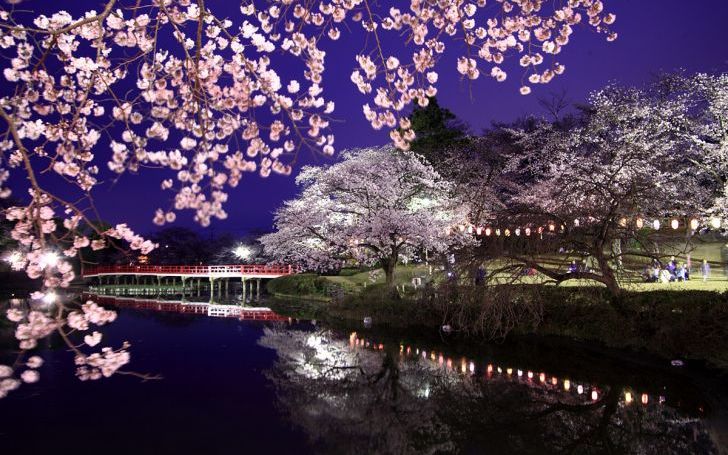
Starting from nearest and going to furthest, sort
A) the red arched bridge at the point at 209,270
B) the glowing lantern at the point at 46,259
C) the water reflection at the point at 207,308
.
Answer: the glowing lantern at the point at 46,259
the water reflection at the point at 207,308
the red arched bridge at the point at 209,270

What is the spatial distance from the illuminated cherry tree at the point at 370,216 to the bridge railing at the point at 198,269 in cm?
1231

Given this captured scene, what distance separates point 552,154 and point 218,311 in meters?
21.5

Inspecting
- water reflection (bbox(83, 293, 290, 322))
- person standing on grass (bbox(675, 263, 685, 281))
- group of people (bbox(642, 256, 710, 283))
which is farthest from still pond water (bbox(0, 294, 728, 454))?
person standing on grass (bbox(675, 263, 685, 281))

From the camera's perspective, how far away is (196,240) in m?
61.7

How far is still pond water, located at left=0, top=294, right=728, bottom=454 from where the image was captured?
9688mm

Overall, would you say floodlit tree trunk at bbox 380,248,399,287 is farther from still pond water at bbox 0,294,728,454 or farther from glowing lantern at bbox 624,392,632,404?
glowing lantern at bbox 624,392,632,404

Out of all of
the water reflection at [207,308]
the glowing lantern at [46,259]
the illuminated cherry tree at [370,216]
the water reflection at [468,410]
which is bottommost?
the water reflection at [468,410]

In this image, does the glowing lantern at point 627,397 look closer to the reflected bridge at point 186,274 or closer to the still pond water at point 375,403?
the still pond water at point 375,403

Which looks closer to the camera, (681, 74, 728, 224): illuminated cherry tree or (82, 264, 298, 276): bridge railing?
(681, 74, 728, 224): illuminated cherry tree

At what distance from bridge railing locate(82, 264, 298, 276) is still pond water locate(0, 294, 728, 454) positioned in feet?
72.9

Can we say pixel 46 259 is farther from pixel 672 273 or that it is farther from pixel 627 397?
pixel 672 273

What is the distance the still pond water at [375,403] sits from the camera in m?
9.69

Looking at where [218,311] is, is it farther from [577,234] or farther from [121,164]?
[121,164]

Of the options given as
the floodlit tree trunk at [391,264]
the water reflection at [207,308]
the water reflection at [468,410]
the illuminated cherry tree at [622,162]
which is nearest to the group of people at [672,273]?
the illuminated cherry tree at [622,162]
